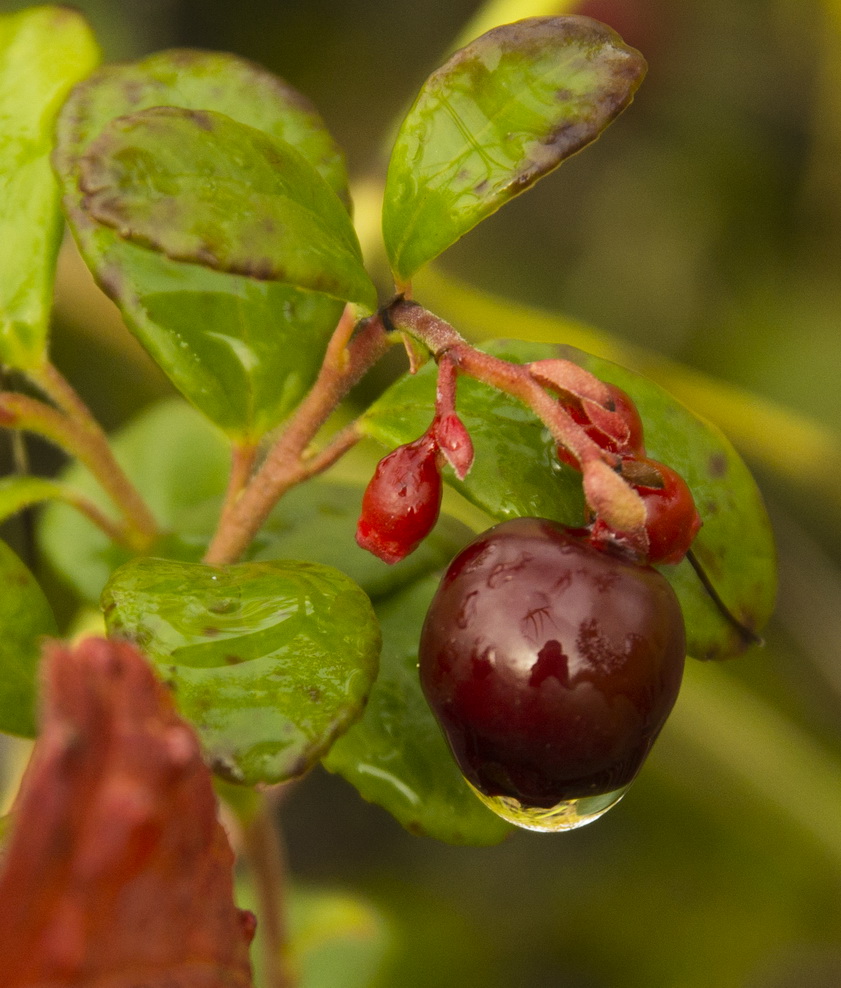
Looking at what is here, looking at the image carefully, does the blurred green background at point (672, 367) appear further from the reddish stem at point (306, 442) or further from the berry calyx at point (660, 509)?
the berry calyx at point (660, 509)

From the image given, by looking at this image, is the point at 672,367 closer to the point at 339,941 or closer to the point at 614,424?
the point at 339,941

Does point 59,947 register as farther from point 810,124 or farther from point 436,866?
point 810,124

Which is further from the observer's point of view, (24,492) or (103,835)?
(24,492)

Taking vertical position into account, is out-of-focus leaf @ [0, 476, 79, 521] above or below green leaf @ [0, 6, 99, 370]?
below

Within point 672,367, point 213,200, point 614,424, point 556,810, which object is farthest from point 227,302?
point 672,367

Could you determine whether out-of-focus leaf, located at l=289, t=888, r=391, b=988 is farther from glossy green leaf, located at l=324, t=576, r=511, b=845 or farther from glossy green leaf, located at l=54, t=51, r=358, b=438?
glossy green leaf, located at l=54, t=51, r=358, b=438

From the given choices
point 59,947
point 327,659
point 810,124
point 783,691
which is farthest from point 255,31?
point 59,947

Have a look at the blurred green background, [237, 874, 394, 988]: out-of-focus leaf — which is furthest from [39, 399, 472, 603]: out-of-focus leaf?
[237, 874, 394, 988]: out-of-focus leaf
